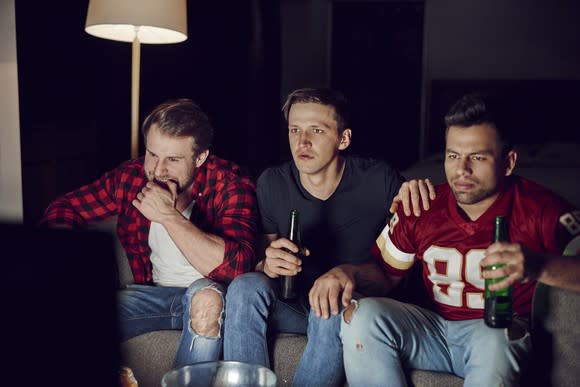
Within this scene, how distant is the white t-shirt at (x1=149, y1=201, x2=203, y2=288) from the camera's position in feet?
6.29

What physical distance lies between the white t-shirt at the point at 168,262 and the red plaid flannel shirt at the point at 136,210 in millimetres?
29

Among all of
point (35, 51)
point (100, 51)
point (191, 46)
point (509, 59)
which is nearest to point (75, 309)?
point (35, 51)

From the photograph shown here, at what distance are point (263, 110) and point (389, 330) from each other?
363 cm

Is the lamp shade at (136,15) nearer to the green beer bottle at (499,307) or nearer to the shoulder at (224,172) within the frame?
the shoulder at (224,172)

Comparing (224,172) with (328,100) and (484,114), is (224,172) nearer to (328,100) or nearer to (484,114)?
(328,100)

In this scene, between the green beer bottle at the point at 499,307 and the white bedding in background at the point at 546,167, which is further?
the white bedding in background at the point at 546,167

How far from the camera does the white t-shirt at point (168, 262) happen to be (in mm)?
1917

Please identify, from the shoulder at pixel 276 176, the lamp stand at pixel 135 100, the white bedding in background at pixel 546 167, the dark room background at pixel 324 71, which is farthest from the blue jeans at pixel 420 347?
the white bedding in background at pixel 546 167

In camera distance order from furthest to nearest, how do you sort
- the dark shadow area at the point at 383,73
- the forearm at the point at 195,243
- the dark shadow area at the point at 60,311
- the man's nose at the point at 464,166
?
the dark shadow area at the point at 383,73, the forearm at the point at 195,243, the man's nose at the point at 464,166, the dark shadow area at the point at 60,311

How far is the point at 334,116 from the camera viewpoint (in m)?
1.96

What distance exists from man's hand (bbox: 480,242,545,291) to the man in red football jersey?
0.19 metres

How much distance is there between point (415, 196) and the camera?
5.49ft

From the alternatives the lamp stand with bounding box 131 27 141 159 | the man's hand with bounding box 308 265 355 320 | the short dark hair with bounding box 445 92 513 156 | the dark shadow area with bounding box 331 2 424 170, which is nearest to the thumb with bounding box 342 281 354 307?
the man's hand with bounding box 308 265 355 320

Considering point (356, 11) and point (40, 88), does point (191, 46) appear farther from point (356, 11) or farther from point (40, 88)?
point (356, 11)
